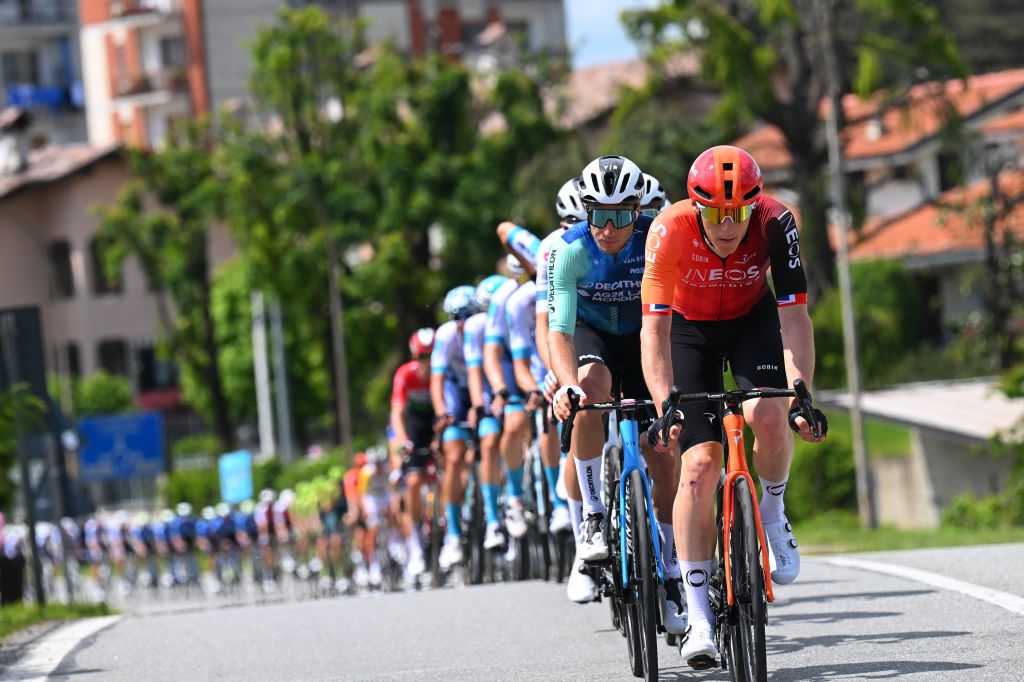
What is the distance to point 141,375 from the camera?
277ft

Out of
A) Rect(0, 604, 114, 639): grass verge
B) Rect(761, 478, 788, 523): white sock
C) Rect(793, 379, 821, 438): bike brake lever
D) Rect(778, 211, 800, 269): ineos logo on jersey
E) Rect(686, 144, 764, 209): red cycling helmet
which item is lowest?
Rect(0, 604, 114, 639): grass verge

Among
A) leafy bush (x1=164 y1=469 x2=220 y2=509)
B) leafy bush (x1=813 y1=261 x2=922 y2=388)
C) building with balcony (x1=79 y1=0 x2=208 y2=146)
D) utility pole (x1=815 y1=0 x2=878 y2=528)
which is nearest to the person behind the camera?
utility pole (x1=815 y1=0 x2=878 y2=528)

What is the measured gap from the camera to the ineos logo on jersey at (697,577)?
810cm

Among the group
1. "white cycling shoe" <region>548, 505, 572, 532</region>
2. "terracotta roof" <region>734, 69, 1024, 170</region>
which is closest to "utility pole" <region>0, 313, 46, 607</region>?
"white cycling shoe" <region>548, 505, 572, 532</region>

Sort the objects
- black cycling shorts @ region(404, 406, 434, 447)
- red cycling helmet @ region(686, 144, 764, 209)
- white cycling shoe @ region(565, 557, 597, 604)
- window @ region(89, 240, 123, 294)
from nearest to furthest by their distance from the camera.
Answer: red cycling helmet @ region(686, 144, 764, 209), white cycling shoe @ region(565, 557, 597, 604), black cycling shorts @ region(404, 406, 434, 447), window @ region(89, 240, 123, 294)

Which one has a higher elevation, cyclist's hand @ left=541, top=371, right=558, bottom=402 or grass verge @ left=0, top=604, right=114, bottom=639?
cyclist's hand @ left=541, top=371, right=558, bottom=402

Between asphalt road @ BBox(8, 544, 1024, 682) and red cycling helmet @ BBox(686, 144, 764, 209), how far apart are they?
77.9 inches

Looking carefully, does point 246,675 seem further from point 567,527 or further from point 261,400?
point 261,400

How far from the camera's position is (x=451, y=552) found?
56.0 feet

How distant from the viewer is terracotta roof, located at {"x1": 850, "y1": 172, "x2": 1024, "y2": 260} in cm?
5019

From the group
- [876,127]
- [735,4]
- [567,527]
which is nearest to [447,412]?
[567,527]

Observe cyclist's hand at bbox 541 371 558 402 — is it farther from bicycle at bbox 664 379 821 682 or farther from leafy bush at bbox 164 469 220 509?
leafy bush at bbox 164 469 220 509

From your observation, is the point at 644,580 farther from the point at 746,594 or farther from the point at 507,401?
the point at 507,401

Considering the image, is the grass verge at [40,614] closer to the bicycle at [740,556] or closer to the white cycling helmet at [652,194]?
the white cycling helmet at [652,194]
